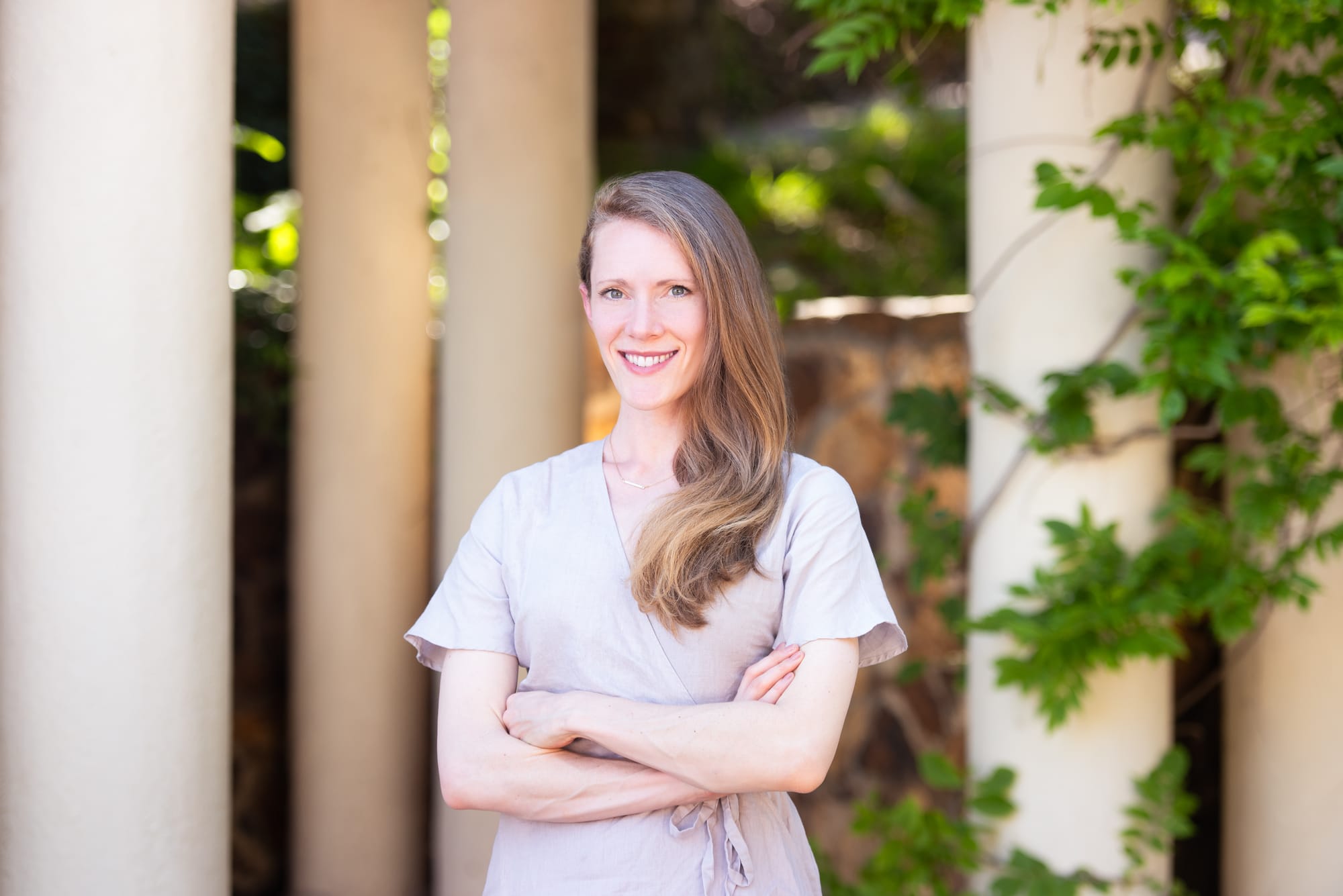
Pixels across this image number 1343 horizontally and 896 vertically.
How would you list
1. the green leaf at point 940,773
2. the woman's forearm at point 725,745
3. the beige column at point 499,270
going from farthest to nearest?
the beige column at point 499,270 → the green leaf at point 940,773 → the woman's forearm at point 725,745

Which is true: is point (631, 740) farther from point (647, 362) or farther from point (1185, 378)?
point (1185, 378)

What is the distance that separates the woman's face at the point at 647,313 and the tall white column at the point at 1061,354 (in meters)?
1.32

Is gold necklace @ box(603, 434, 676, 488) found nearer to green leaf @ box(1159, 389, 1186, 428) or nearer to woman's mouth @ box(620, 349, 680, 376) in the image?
woman's mouth @ box(620, 349, 680, 376)

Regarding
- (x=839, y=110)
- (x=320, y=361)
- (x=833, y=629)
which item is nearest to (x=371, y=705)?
(x=320, y=361)

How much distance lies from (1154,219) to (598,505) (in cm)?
165

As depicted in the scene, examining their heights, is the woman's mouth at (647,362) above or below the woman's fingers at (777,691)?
above

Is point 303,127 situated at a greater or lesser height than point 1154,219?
greater

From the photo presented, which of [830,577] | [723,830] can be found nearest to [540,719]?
[723,830]

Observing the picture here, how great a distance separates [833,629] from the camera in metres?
1.64

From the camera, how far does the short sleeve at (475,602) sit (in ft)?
5.66

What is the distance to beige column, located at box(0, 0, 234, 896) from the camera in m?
2.14

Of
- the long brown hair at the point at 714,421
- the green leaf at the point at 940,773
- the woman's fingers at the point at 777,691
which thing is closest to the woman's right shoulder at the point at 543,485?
the long brown hair at the point at 714,421

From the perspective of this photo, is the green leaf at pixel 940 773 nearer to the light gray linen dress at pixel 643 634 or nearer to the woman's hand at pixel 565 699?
the light gray linen dress at pixel 643 634

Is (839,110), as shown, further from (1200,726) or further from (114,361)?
(114,361)
